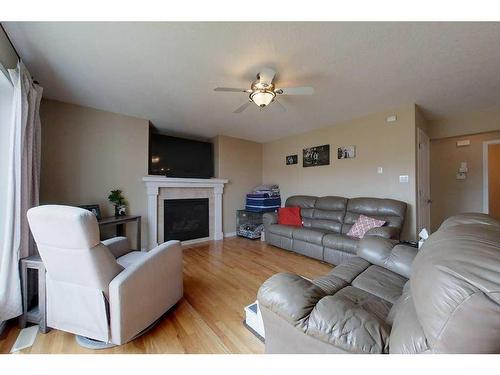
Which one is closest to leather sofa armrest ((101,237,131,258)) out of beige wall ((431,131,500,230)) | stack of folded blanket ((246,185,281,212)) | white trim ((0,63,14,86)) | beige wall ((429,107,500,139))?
white trim ((0,63,14,86))

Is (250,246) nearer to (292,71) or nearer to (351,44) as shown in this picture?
(292,71)

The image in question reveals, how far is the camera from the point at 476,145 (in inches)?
148

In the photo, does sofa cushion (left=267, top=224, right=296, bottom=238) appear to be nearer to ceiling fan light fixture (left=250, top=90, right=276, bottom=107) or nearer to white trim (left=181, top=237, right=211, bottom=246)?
white trim (left=181, top=237, right=211, bottom=246)

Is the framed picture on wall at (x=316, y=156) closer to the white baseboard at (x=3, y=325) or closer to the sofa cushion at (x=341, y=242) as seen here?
the sofa cushion at (x=341, y=242)

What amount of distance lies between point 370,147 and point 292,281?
10.4 feet

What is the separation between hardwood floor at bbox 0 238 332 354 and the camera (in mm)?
1408

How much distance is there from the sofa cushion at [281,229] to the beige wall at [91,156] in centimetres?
221

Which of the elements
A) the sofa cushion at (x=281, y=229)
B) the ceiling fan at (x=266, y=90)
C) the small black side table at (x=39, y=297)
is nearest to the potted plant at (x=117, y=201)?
the small black side table at (x=39, y=297)

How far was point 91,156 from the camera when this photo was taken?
3.02 metres

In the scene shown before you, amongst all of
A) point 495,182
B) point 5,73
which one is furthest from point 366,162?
point 5,73

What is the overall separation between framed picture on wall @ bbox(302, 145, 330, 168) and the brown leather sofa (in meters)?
2.78

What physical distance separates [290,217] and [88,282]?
3.04m
